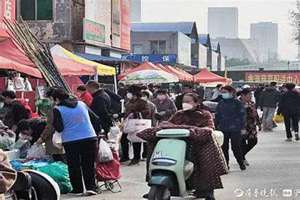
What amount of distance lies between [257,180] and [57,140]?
3.70 metres

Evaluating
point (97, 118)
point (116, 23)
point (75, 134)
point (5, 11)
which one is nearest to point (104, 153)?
point (97, 118)

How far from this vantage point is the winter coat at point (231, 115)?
1322cm

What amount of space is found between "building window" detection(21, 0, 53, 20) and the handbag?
16.3m

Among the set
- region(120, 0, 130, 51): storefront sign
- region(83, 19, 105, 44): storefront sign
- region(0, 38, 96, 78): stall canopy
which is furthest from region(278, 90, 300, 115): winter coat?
region(120, 0, 130, 51): storefront sign

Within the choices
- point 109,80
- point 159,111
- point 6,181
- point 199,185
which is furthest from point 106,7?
point 6,181

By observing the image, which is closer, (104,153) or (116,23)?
(104,153)

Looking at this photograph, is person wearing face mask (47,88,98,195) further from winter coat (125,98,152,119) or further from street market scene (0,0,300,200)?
winter coat (125,98,152,119)

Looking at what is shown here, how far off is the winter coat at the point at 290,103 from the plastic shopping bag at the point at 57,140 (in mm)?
10774

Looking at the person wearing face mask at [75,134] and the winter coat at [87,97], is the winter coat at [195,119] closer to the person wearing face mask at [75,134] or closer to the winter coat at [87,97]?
the person wearing face mask at [75,134]

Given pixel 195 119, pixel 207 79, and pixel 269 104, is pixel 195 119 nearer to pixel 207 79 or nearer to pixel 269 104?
pixel 269 104

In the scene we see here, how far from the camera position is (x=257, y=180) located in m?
12.5

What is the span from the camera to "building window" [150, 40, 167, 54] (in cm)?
6462

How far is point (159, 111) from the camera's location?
55.1 ft

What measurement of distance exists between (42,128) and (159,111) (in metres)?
5.56
